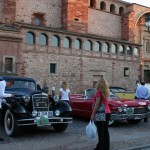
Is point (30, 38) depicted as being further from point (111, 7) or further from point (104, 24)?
point (111, 7)

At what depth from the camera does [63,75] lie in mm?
34125

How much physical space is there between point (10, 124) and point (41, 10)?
3088 centimetres

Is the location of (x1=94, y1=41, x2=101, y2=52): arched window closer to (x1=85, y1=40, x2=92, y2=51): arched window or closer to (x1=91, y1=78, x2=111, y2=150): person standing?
(x1=85, y1=40, x2=92, y2=51): arched window

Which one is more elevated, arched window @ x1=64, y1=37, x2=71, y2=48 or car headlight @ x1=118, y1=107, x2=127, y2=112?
arched window @ x1=64, y1=37, x2=71, y2=48

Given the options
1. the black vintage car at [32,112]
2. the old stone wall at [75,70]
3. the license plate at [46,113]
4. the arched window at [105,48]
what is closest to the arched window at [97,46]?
the arched window at [105,48]

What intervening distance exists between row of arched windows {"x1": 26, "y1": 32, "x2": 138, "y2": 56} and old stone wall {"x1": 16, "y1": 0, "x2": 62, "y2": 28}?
4992 mm

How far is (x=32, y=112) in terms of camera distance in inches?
369

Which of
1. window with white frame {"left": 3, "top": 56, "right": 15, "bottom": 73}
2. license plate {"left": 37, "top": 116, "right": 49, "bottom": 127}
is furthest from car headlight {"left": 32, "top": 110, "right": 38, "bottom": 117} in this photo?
window with white frame {"left": 3, "top": 56, "right": 15, "bottom": 73}

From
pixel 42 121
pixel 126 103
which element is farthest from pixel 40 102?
pixel 126 103

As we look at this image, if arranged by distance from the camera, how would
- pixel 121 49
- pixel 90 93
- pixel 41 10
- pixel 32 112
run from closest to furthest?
pixel 32 112 < pixel 90 93 < pixel 41 10 < pixel 121 49

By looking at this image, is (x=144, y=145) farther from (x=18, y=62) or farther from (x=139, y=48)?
(x=139, y=48)

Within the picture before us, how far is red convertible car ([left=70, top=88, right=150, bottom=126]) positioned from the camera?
11.3m

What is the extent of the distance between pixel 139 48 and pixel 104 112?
36791mm

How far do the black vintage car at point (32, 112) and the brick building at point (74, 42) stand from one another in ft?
66.0
